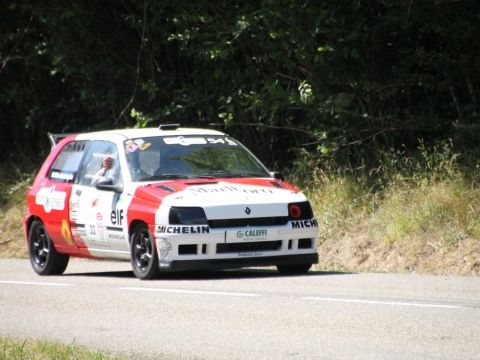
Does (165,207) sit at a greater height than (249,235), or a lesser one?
greater

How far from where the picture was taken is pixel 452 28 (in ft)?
56.1

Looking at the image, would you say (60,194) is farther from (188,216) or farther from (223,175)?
(188,216)

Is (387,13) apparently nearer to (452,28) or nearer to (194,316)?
(452,28)

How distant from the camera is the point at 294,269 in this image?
45.8ft

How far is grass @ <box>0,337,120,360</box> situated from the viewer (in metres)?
8.31

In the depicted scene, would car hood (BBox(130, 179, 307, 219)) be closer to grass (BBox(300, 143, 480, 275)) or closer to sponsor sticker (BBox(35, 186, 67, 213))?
sponsor sticker (BBox(35, 186, 67, 213))

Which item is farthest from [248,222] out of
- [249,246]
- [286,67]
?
[286,67]

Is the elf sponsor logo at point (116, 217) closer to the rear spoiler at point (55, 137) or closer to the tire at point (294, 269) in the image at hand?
the tire at point (294, 269)

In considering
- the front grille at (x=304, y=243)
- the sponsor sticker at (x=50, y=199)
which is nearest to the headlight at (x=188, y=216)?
the front grille at (x=304, y=243)

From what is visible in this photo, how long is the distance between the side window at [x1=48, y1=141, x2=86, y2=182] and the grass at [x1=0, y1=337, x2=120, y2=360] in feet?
21.4

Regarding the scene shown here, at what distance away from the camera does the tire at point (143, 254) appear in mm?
13289

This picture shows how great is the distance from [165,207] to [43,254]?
329 cm

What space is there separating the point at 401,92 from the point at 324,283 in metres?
7.56

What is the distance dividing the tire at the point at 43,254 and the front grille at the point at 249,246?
3224 millimetres
